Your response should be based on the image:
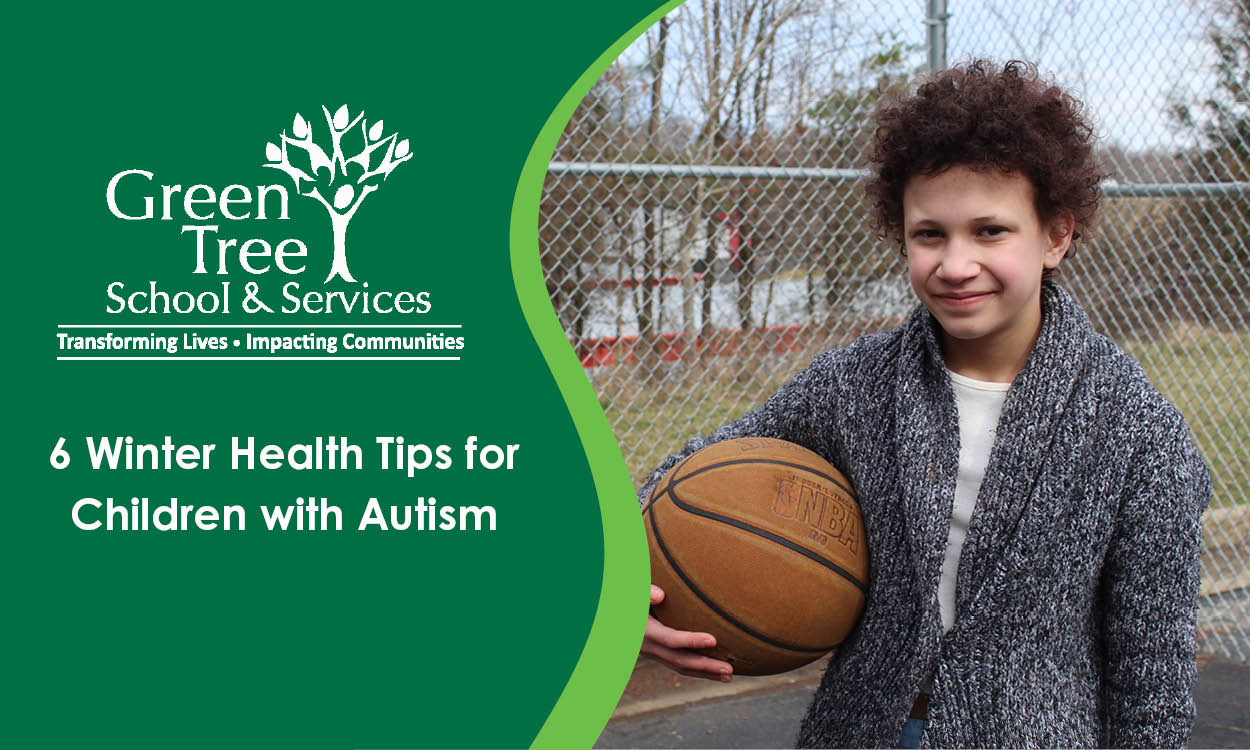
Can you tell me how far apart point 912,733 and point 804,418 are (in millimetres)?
597

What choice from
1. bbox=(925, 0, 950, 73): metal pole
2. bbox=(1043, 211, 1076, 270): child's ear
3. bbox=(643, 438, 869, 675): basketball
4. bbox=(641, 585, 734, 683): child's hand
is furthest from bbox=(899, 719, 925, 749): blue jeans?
bbox=(925, 0, 950, 73): metal pole

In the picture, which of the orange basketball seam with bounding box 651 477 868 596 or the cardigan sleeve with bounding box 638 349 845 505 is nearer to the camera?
the orange basketball seam with bounding box 651 477 868 596

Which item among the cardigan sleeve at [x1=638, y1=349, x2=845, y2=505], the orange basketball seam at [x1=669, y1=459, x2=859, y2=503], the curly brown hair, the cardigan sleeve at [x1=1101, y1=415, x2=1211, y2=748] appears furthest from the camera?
the cardigan sleeve at [x1=638, y1=349, x2=845, y2=505]

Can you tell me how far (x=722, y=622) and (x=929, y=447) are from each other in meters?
0.47

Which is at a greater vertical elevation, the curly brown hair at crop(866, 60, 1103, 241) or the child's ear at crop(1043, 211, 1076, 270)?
the curly brown hair at crop(866, 60, 1103, 241)

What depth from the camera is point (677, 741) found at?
385cm

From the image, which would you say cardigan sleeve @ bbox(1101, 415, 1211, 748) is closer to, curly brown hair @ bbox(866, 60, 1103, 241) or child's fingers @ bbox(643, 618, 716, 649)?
curly brown hair @ bbox(866, 60, 1103, 241)

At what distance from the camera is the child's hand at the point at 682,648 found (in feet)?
6.41

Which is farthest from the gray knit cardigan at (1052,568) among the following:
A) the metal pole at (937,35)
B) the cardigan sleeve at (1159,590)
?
the metal pole at (937,35)

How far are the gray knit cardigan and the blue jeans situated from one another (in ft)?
0.11

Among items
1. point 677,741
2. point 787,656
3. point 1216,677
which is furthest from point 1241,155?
point 787,656

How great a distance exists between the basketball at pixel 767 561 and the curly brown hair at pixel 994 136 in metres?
0.56

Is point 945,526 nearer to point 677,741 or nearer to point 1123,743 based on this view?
point 1123,743

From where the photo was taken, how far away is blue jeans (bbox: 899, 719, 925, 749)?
1911 mm
